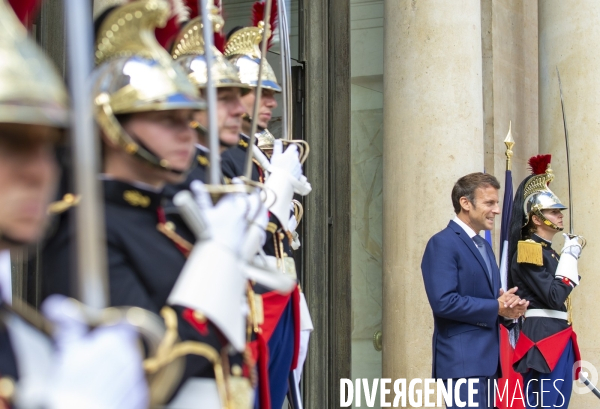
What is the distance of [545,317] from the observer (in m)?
7.19

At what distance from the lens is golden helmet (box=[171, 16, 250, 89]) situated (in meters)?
3.44

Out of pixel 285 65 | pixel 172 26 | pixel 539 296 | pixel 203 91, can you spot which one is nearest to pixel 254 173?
pixel 285 65

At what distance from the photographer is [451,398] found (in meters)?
5.79

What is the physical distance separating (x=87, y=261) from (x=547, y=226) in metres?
5.87

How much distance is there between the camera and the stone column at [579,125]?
841cm

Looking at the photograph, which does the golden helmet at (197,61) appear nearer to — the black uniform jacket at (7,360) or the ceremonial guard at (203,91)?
the ceremonial guard at (203,91)

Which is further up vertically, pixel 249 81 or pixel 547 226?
pixel 249 81

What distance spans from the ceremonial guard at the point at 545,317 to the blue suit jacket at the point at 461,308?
1.22 m

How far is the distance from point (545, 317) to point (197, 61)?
4270mm

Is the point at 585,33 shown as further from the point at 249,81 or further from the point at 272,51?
the point at 249,81

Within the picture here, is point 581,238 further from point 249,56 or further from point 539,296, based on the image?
point 249,56

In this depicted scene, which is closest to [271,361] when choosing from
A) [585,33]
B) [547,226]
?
[547,226]

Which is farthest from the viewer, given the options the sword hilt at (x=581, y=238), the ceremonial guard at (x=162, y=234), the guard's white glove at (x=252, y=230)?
the sword hilt at (x=581, y=238)

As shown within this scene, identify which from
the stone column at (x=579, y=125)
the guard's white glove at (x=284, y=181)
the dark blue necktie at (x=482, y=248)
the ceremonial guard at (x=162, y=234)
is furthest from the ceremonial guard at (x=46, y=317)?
the stone column at (x=579, y=125)
